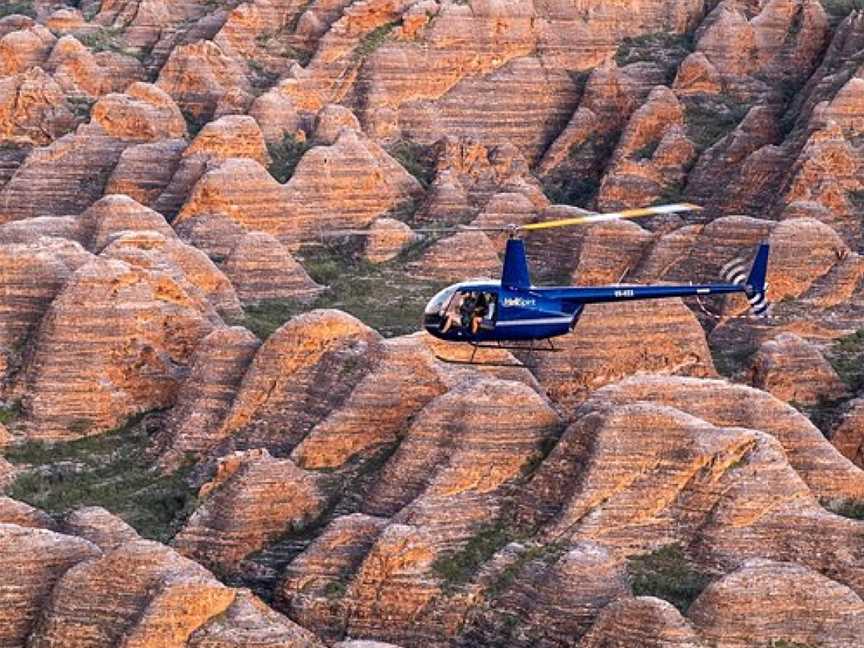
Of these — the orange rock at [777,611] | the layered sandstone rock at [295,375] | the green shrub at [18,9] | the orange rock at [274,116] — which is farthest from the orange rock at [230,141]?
the orange rock at [777,611]

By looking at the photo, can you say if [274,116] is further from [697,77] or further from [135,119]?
[697,77]

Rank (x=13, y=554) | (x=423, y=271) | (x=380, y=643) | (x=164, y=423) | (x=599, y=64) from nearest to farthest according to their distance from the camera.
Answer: (x=380, y=643) → (x=13, y=554) → (x=164, y=423) → (x=423, y=271) → (x=599, y=64)

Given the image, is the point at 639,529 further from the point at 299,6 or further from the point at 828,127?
the point at 299,6

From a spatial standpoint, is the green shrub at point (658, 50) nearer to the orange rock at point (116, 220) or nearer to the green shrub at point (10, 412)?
the orange rock at point (116, 220)

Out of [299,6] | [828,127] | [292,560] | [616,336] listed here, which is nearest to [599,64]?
[299,6]

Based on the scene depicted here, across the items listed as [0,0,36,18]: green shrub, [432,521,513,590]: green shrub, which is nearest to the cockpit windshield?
[432,521,513,590]: green shrub

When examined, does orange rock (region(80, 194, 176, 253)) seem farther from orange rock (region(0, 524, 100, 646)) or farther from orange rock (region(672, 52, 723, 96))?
orange rock (region(0, 524, 100, 646))
